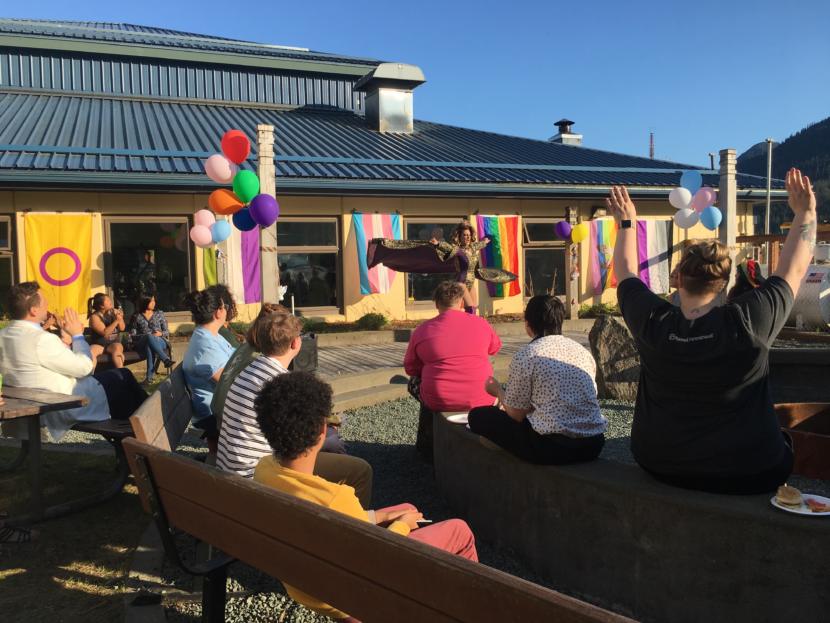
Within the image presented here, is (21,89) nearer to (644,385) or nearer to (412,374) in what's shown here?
(412,374)

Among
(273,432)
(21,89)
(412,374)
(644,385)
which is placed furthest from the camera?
(21,89)

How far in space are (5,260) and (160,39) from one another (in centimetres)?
1049

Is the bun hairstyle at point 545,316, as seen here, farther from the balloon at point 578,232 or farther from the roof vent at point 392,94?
the roof vent at point 392,94

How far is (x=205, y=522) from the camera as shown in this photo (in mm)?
2619

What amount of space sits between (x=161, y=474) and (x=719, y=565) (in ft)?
7.39

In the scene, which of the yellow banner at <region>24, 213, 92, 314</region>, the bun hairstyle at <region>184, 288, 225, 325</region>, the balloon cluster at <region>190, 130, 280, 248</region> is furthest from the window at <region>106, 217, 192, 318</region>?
the bun hairstyle at <region>184, 288, 225, 325</region>

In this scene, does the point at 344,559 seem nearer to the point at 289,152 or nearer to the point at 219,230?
the point at 219,230

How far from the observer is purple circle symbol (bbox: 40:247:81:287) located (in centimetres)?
1123

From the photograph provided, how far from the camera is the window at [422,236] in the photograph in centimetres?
1420

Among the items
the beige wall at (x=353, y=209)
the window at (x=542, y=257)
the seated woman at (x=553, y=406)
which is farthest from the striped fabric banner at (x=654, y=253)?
the seated woman at (x=553, y=406)

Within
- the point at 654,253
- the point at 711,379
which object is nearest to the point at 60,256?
the point at 711,379

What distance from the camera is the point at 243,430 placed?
10.9 feet

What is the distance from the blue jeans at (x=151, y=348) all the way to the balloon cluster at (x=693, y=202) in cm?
800

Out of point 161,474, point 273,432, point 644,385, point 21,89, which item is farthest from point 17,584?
point 21,89
